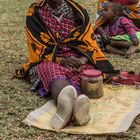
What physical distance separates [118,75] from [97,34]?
172 centimetres

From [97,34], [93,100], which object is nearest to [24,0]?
[97,34]

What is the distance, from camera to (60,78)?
172 inches

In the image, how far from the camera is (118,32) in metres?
6.48

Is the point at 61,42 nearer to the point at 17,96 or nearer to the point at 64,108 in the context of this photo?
the point at 17,96

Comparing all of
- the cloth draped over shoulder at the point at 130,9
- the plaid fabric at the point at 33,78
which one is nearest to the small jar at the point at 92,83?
the plaid fabric at the point at 33,78

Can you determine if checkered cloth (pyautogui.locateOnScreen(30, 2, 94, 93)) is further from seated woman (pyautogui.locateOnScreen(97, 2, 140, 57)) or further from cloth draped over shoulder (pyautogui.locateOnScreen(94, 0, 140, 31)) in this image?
cloth draped over shoulder (pyautogui.locateOnScreen(94, 0, 140, 31))

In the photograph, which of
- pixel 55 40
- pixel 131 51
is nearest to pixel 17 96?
pixel 55 40

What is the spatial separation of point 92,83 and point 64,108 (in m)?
0.84

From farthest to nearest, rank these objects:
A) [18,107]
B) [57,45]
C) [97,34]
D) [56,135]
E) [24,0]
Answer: [24,0] < [97,34] < [57,45] < [18,107] < [56,135]

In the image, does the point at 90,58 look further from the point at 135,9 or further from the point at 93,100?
the point at 135,9

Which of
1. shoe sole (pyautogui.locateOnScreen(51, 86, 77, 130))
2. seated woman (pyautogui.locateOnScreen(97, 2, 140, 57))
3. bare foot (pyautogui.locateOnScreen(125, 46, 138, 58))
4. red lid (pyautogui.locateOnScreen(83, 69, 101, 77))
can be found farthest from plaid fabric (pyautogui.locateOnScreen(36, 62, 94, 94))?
seated woman (pyautogui.locateOnScreen(97, 2, 140, 57))

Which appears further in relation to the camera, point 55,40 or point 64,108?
point 55,40

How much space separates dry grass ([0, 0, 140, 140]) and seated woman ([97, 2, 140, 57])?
203 mm

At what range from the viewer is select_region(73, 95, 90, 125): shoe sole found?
3738 millimetres
